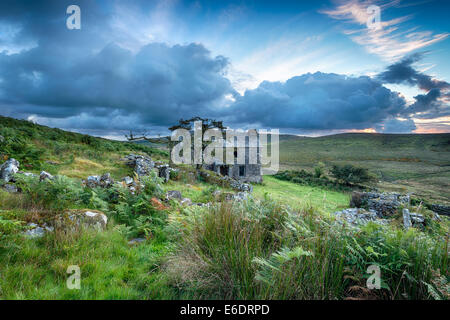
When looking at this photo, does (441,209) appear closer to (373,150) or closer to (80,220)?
(80,220)

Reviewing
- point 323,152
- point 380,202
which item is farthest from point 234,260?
point 323,152

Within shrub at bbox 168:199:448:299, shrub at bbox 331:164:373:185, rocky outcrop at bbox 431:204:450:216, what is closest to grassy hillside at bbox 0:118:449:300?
shrub at bbox 168:199:448:299

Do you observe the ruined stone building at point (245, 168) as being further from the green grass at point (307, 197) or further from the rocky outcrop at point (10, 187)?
the rocky outcrop at point (10, 187)

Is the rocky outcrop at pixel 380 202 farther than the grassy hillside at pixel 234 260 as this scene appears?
Yes

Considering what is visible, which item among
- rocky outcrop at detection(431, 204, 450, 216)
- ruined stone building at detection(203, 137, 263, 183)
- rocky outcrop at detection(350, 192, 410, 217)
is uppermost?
ruined stone building at detection(203, 137, 263, 183)

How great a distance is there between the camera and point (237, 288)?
268 cm

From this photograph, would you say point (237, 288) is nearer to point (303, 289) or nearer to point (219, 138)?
point (303, 289)

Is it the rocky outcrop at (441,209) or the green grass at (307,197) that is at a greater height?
the green grass at (307,197)

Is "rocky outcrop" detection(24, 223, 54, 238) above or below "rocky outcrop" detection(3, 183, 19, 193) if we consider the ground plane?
below

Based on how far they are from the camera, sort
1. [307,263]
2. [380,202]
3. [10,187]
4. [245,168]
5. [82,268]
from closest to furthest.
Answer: [307,263], [82,268], [10,187], [380,202], [245,168]

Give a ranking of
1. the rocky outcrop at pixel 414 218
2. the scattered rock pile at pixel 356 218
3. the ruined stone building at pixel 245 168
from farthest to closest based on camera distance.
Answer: the ruined stone building at pixel 245 168 < the rocky outcrop at pixel 414 218 < the scattered rock pile at pixel 356 218

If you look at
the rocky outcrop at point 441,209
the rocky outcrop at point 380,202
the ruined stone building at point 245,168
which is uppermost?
the ruined stone building at point 245,168

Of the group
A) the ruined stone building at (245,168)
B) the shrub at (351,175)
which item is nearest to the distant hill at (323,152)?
the shrub at (351,175)

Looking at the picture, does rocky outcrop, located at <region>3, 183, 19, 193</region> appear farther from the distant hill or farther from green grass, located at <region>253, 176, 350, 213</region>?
green grass, located at <region>253, 176, 350, 213</region>
